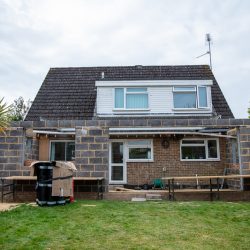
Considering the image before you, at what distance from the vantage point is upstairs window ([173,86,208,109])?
1627cm

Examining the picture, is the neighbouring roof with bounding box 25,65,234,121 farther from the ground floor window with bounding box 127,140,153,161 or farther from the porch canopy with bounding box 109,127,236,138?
the ground floor window with bounding box 127,140,153,161

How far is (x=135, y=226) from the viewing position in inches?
213

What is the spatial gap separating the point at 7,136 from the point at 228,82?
2117 cm

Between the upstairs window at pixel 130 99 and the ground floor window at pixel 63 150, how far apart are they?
11.7 ft

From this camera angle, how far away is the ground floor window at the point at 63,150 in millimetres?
15156

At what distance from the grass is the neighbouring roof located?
9822 millimetres

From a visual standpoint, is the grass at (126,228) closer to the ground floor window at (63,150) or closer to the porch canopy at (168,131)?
the porch canopy at (168,131)

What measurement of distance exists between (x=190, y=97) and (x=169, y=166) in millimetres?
4560

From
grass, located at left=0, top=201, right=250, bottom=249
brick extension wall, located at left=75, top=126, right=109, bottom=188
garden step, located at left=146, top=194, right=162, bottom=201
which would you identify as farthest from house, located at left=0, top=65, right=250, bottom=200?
grass, located at left=0, top=201, right=250, bottom=249

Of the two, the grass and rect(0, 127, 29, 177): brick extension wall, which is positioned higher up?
rect(0, 127, 29, 177): brick extension wall

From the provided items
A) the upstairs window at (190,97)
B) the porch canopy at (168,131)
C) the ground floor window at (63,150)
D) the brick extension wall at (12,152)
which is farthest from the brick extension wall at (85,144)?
the upstairs window at (190,97)

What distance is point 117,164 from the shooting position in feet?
48.9

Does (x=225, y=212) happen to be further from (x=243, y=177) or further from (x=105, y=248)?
(x=105, y=248)

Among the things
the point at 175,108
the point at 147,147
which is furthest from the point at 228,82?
the point at 147,147
